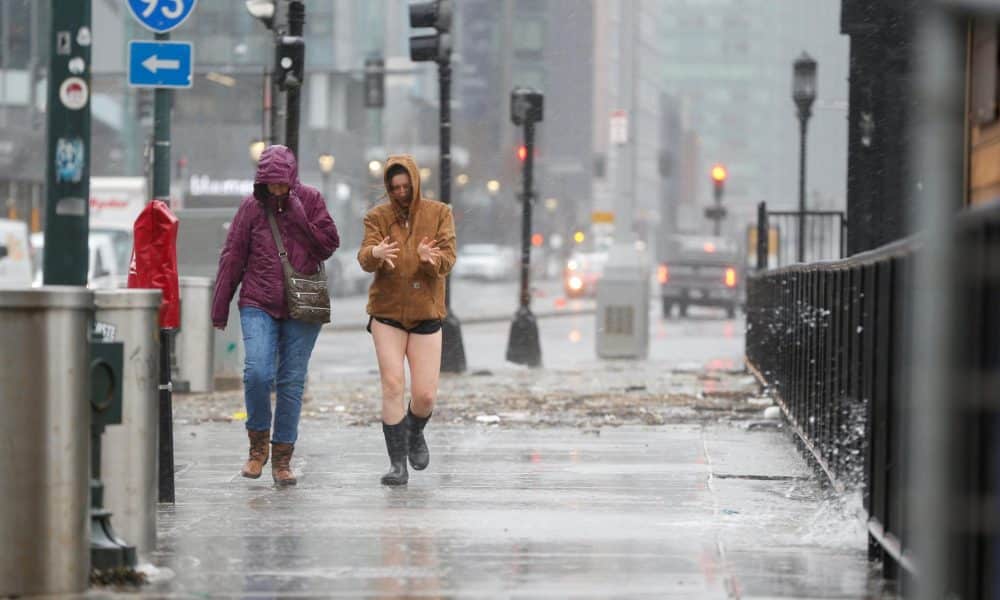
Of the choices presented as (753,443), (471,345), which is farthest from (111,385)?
(471,345)

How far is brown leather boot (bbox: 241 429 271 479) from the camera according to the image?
9.95 meters

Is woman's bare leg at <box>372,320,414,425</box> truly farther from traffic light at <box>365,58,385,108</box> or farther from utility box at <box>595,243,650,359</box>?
traffic light at <box>365,58,385,108</box>

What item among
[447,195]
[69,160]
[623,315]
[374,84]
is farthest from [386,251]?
[374,84]

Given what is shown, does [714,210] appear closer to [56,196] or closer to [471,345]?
[471,345]

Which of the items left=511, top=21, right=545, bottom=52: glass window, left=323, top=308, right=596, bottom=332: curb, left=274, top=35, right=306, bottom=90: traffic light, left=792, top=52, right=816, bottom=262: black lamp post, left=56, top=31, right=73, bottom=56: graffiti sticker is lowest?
left=323, top=308, right=596, bottom=332: curb

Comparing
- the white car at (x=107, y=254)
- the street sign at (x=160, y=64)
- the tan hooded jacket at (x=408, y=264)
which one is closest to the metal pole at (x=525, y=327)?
the white car at (x=107, y=254)

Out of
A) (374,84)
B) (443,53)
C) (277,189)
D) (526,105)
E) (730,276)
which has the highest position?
(374,84)

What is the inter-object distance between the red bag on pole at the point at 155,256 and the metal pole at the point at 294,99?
3.80 meters

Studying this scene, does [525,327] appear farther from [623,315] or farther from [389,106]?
[389,106]

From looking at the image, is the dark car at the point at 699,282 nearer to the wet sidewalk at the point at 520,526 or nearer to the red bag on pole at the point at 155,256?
the wet sidewalk at the point at 520,526

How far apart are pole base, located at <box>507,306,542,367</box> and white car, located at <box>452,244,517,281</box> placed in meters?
52.9

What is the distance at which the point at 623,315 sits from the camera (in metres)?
25.3

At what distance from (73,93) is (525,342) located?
53.4 feet

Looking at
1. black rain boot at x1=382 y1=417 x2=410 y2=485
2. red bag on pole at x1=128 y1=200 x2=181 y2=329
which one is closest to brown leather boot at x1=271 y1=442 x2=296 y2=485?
black rain boot at x1=382 y1=417 x2=410 y2=485
